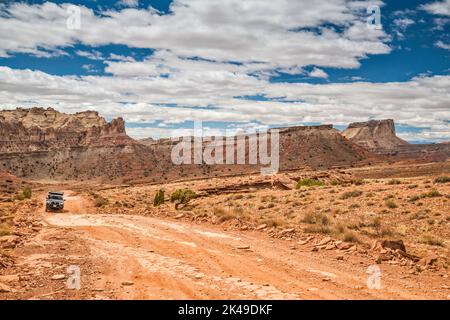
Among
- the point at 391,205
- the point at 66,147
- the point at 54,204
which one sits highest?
the point at 66,147

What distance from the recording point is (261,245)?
13.5 metres

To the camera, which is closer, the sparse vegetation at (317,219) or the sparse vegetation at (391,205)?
the sparse vegetation at (317,219)

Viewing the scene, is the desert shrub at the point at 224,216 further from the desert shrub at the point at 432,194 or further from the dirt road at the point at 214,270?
the desert shrub at the point at 432,194

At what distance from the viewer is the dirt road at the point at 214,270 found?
7988 millimetres

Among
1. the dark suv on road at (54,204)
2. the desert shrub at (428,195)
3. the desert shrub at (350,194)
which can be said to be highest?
the desert shrub at (428,195)

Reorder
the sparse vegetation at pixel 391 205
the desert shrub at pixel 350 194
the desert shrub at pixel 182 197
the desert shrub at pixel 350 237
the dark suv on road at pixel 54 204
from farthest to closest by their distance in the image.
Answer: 1. the desert shrub at pixel 182 197
2. the dark suv on road at pixel 54 204
3. the desert shrub at pixel 350 194
4. the sparse vegetation at pixel 391 205
5. the desert shrub at pixel 350 237

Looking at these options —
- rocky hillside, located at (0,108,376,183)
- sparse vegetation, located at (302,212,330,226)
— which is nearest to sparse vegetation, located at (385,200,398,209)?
sparse vegetation, located at (302,212,330,226)

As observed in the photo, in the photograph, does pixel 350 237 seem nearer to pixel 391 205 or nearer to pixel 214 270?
pixel 214 270

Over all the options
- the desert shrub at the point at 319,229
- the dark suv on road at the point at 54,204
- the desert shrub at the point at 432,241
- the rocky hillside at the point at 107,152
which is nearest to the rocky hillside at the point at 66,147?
the rocky hillside at the point at 107,152

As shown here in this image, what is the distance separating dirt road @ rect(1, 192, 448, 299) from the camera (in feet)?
26.2

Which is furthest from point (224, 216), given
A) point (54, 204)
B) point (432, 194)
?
point (54, 204)

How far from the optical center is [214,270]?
32.1ft
